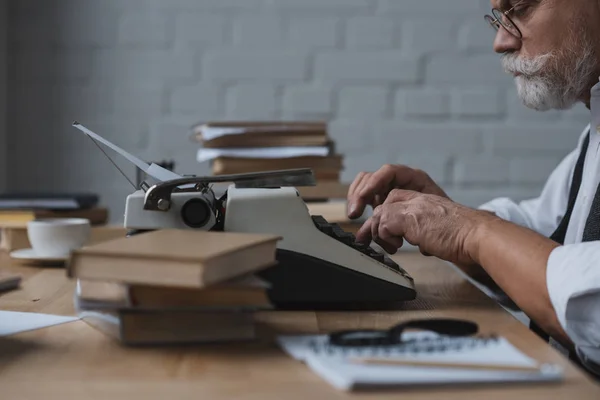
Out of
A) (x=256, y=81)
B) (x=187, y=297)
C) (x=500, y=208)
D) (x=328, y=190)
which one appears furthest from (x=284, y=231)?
(x=256, y=81)

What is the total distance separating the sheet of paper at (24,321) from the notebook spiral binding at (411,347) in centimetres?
32

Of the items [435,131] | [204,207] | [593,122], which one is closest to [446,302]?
[204,207]

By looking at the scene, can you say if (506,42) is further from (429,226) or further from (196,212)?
(196,212)

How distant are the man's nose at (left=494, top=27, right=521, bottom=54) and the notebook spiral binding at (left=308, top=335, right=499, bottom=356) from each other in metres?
0.84

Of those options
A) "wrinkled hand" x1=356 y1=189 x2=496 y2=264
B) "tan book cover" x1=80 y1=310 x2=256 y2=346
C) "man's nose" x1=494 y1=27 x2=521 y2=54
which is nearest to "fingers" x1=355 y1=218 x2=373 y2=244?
"wrinkled hand" x1=356 y1=189 x2=496 y2=264

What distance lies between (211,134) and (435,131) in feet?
2.74

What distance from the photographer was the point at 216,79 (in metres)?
2.49

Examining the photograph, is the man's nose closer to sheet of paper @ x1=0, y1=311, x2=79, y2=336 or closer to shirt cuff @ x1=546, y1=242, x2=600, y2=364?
shirt cuff @ x1=546, y1=242, x2=600, y2=364

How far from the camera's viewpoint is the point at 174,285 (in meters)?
0.71

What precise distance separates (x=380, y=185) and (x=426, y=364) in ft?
2.46

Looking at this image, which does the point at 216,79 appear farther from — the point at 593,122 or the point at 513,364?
the point at 513,364

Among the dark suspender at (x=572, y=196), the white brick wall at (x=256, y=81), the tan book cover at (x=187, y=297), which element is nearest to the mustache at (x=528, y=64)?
the dark suspender at (x=572, y=196)

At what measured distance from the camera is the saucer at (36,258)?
1.37 meters

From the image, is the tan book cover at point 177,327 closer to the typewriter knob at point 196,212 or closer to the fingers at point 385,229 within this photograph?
the typewriter knob at point 196,212
